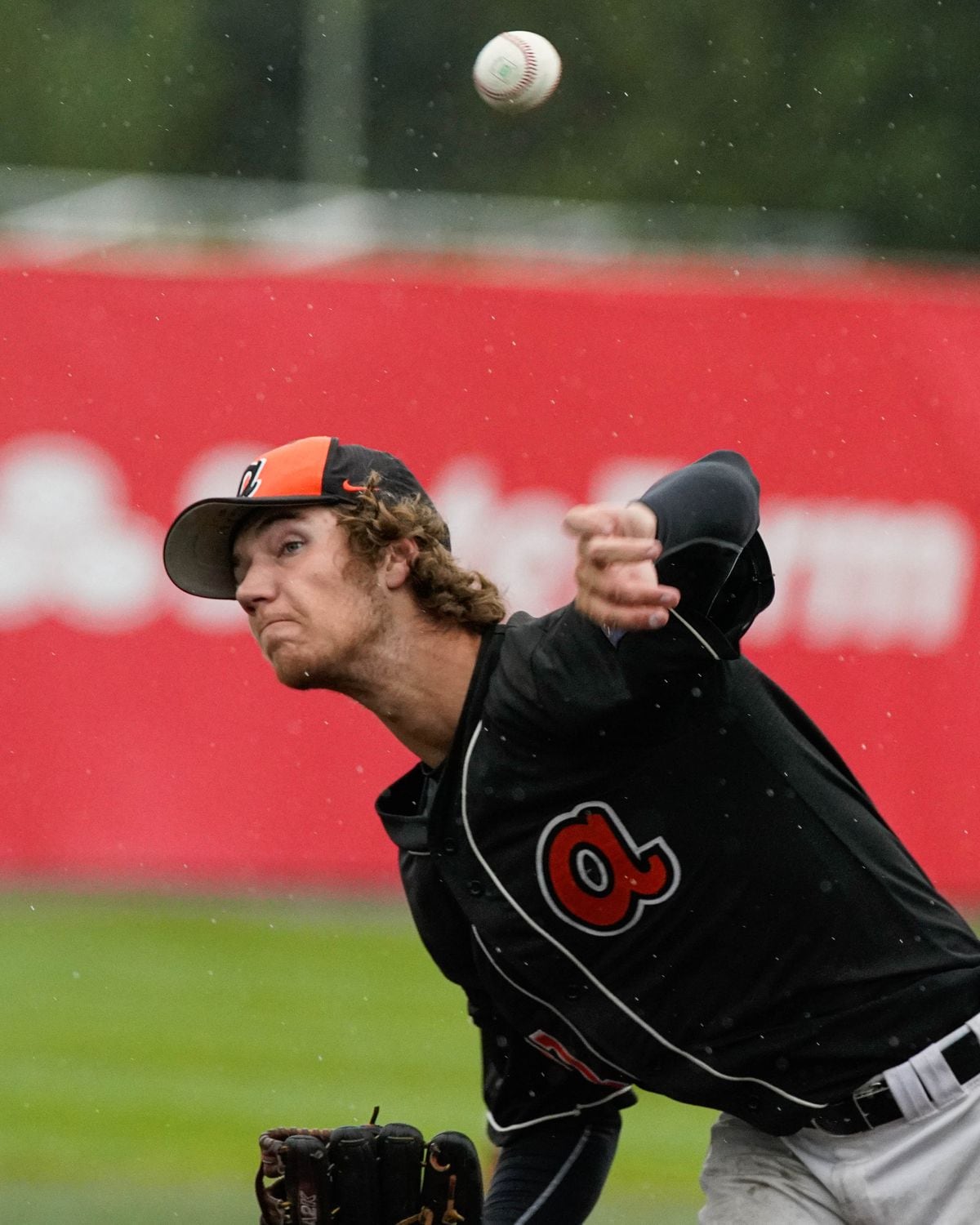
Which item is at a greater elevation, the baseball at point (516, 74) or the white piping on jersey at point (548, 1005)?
the baseball at point (516, 74)

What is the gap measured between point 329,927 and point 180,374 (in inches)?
117

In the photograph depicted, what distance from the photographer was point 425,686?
13.3ft

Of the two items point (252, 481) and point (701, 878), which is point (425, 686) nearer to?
point (252, 481)

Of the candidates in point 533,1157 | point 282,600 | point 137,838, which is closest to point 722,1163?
point 533,1157

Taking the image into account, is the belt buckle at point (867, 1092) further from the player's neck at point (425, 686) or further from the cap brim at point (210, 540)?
the cap brim at point (210, 540)

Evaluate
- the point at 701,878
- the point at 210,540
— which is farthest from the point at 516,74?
the point at 701,878

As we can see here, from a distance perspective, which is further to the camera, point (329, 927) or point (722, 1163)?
point (329, 927)

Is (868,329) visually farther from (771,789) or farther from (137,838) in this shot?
(771,789)

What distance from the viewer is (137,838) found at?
10562 mm

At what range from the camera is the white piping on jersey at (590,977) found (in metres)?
3.87

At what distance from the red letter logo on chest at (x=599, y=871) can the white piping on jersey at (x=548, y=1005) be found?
0.70 ft

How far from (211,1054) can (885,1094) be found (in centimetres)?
549

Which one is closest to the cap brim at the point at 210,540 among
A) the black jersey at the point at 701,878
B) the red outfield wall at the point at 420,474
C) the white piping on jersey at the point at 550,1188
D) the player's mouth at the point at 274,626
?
the player's mouth at the point at 274,626

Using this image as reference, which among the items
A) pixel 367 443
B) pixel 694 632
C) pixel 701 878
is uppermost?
pixel 367 443
